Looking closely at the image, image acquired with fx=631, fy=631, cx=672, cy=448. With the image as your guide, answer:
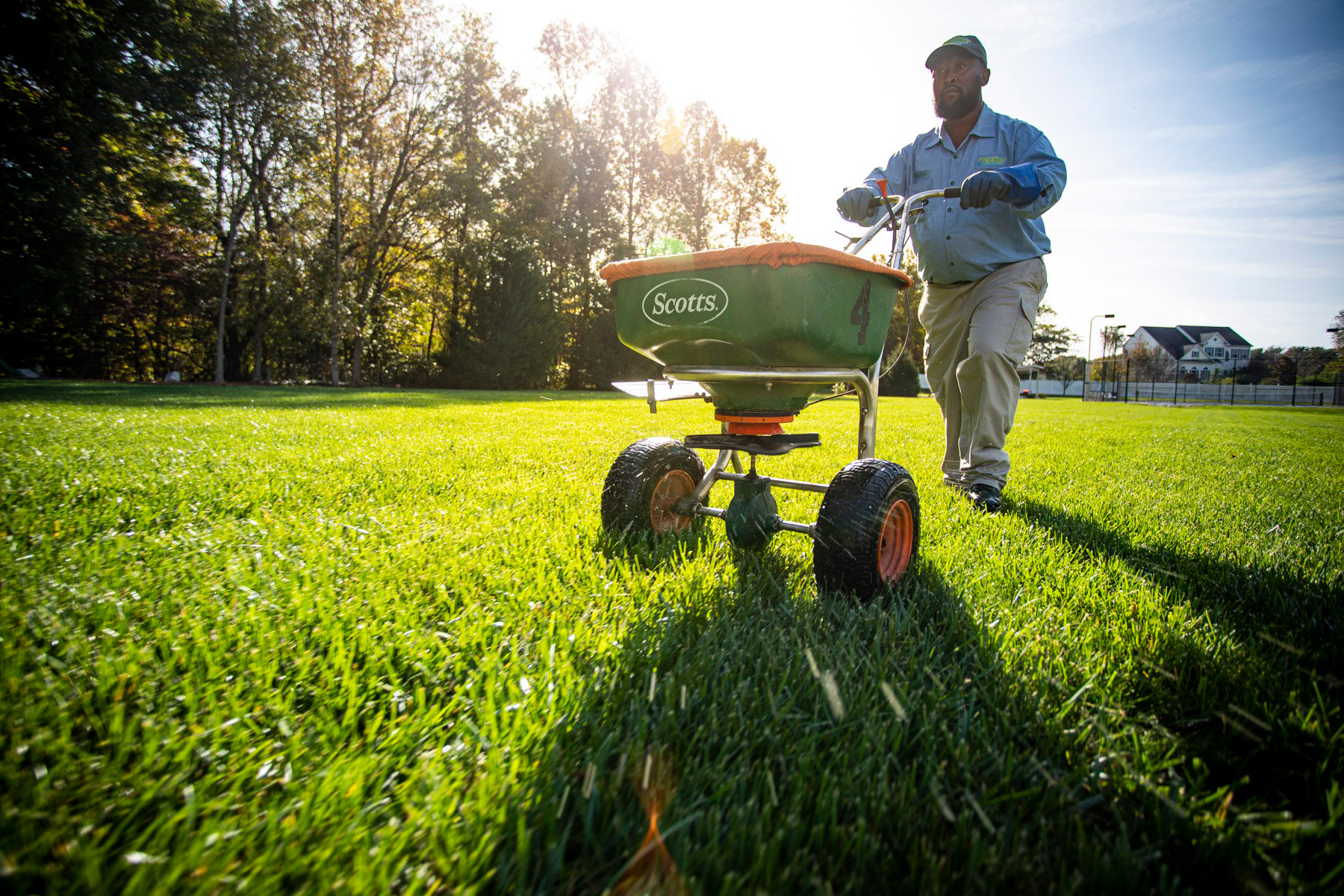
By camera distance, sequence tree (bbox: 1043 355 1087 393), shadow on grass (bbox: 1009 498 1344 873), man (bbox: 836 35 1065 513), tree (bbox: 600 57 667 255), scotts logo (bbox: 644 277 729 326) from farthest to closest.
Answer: tree (bbox: 1043 355 1087 393) → tree (bbox: 600 57 667 255) → man (bbox: 836 35 1065 513) → scotts logo (bbox: 644 277 729 326) → shadow on grass (bbox: 1009 498 1344 873)

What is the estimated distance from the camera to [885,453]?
19.7 ft

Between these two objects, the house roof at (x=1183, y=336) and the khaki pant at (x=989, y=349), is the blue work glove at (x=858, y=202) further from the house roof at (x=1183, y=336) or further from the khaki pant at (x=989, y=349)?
the house roof at (x=1183, y=336)

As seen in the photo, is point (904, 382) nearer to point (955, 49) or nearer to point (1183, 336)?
point (955, 49)

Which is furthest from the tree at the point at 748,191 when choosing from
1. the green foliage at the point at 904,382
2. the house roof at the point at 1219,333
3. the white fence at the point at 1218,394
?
the house roof at the point at 1219,333

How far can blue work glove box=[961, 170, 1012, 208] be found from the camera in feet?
8.68

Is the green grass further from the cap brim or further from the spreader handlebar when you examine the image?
the cap brim

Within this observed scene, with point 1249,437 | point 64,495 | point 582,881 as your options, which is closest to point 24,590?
point 64,495

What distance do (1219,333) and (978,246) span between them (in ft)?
314

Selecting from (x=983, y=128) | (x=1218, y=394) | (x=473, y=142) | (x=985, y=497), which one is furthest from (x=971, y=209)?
(x=1218, y=394)

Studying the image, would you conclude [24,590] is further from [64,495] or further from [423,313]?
[423,313]

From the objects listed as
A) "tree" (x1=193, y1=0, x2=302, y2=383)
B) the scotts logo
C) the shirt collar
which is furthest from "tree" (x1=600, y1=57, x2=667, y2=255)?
the scotts logo

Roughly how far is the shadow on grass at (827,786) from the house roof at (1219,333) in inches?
3806

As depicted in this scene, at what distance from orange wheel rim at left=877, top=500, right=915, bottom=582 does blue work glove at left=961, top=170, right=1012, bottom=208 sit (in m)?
1.36

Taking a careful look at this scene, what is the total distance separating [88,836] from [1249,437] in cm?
1302
